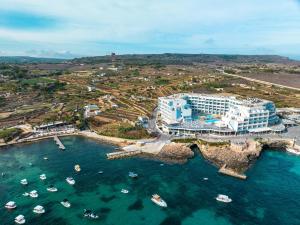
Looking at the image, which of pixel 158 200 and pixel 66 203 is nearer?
pixel 66 203

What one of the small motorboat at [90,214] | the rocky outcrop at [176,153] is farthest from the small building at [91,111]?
the small motorboat at [90,214]

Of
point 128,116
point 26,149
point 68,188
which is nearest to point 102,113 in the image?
point 128,116

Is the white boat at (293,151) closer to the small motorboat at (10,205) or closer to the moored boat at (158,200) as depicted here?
the moored boat at (158,200)

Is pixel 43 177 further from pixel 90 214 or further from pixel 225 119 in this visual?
pixel 225 119

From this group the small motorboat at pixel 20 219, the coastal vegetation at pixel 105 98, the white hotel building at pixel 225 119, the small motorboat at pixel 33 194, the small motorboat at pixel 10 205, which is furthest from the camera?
the coastal vegetation at pixel 105 98

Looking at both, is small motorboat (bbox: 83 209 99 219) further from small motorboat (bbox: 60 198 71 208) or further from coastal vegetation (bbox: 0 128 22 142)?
coastal vegetation (bbox: 0 128 22 142)

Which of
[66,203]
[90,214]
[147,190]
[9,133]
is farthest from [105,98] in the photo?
[90,214]
